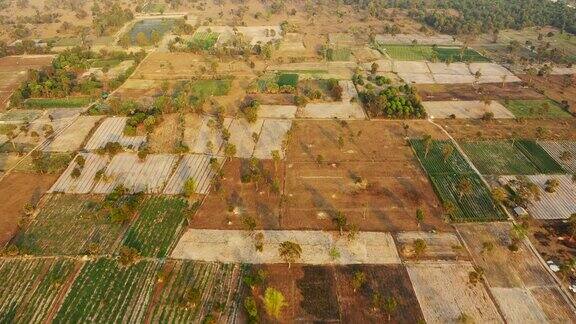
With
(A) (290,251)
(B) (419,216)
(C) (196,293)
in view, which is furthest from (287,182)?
(C) (196,293)

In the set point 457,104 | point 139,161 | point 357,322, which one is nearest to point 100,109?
point 139,161

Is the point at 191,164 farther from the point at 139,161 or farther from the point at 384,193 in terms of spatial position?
the point at 384,193

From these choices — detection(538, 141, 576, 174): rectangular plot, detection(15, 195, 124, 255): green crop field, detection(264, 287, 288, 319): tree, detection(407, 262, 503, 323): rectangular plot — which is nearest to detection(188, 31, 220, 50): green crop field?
detection(15, 195, 124, 255): green crop field

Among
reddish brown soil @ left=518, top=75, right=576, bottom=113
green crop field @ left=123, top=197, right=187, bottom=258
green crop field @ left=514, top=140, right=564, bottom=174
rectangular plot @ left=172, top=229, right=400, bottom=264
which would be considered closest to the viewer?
rectangular plot @ left=172, top=229, right=400, bottom=264

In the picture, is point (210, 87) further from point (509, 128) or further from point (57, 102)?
point (509, 128)

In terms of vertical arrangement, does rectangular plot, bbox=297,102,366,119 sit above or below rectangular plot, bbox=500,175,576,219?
below

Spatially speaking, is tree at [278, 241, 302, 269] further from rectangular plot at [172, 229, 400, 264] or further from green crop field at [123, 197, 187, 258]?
green crop field at [123, 197, 187, 258]
